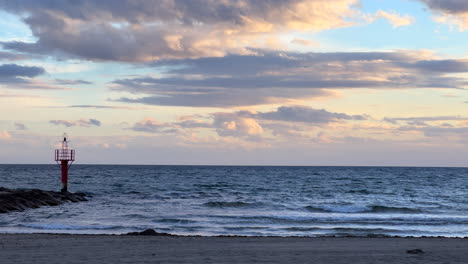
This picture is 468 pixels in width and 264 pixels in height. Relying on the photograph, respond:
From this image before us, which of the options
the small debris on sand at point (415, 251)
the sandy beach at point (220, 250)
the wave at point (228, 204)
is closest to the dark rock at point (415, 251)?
the small debris on sand at point (415, 251)

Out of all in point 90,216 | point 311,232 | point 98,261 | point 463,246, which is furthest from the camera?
point 90,216

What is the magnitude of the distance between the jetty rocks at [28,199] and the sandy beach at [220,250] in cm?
1216

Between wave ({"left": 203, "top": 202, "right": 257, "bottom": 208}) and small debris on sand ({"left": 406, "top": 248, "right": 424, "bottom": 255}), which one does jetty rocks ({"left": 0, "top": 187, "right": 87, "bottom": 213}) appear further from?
small debris on sand ({"left": 406, "top": 248, "right": 424, "bottom": 255})

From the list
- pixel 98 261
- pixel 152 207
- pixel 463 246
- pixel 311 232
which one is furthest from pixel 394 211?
pixel 98 261

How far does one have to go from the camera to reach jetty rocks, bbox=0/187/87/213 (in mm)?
29516

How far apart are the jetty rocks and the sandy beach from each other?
12.2 metres

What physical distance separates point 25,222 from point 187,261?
13998 mm

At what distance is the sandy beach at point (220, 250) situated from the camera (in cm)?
1375

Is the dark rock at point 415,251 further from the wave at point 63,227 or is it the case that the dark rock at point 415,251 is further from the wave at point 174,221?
the wave at point 174,221

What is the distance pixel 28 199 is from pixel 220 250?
70.7 feet

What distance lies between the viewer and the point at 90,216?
2853cm

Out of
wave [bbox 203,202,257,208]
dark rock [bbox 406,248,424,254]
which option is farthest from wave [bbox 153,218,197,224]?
dark rock [bbox 406,248,424,254]

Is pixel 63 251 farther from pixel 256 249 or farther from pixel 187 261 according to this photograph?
pixel 256 249

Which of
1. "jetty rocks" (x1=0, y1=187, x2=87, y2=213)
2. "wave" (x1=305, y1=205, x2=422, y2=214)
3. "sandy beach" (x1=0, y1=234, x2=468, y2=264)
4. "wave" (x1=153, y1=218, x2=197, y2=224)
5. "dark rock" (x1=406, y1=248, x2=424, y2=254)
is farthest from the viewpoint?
Result: "wave" (x1=305, y1=205, x2=422, y2=214)
